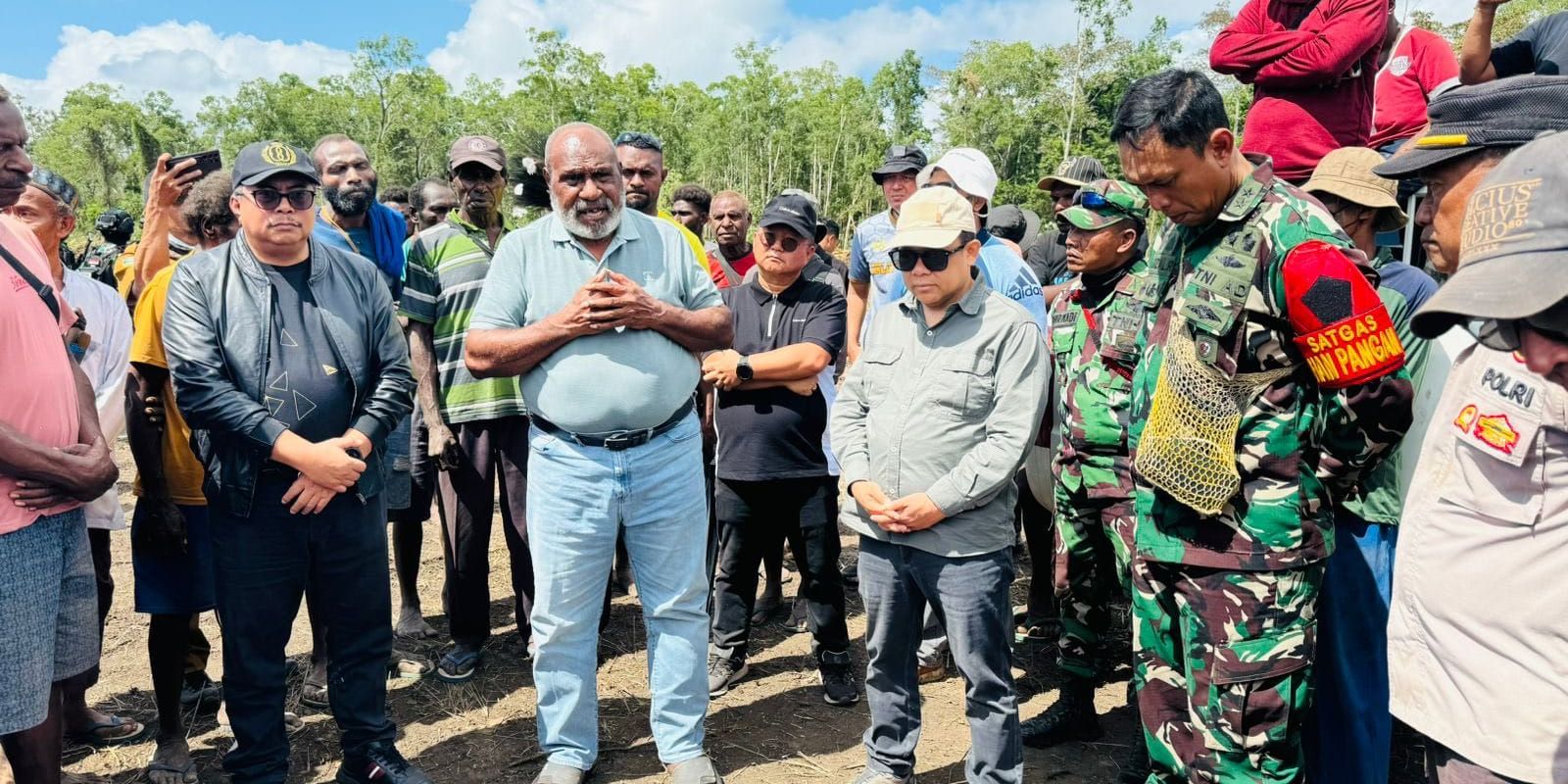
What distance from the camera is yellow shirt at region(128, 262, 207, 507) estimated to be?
130 inches

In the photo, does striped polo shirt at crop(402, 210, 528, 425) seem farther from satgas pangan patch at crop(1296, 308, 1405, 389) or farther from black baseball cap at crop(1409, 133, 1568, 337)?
black baseball cap at crop(1409, 133, 1568, 337)

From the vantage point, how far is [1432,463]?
5.66ft

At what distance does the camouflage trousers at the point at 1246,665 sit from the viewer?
2.38m

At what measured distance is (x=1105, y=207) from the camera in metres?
3.51

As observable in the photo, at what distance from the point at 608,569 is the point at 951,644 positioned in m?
1.32

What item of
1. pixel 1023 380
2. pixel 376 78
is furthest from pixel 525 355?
pixel 376 78

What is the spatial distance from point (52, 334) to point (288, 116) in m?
63.7

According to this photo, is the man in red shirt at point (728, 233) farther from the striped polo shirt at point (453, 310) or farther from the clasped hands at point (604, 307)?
the clasped hands at point (604, 307)

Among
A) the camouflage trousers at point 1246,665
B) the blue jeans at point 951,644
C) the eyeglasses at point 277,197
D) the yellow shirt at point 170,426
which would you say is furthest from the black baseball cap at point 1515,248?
the yellow shirt at point 170,426

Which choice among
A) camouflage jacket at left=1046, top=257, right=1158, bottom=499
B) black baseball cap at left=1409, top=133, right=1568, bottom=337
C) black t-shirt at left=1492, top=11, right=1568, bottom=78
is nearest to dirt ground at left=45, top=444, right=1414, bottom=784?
camouflage jacket at left=1046, top=257, right=1158, bottom=499

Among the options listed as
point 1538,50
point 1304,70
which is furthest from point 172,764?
point 1538,50

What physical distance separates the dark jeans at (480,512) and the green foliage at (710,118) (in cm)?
3795

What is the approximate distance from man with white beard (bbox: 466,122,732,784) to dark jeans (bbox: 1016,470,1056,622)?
84.2 inches

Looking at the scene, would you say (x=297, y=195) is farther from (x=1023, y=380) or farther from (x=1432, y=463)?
(x=1432, y=463)
